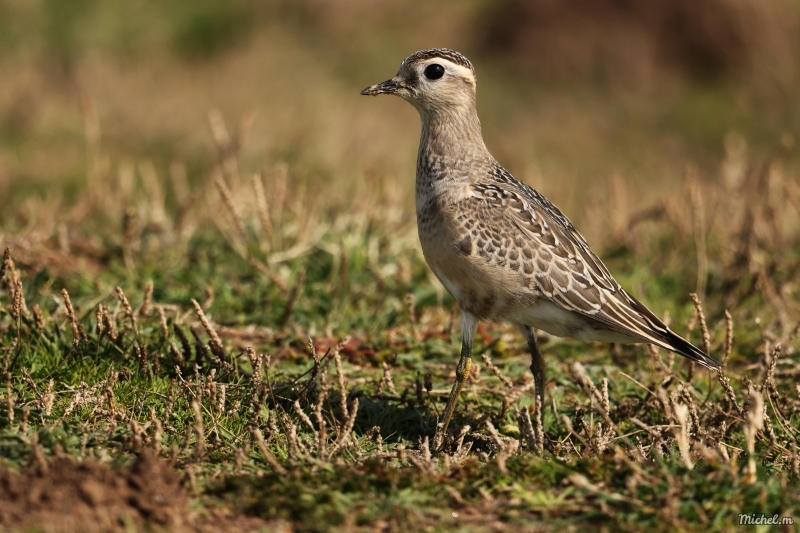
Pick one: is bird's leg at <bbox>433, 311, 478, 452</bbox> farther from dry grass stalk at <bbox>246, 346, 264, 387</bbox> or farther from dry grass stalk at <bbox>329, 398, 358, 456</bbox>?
dry grass stalk at <bbox>246, 346, 264, 387</bbox>

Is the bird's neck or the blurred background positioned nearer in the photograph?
the bird's neck

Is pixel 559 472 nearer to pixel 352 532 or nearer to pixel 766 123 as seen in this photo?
pixel 352 532

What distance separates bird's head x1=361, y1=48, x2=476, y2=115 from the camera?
595 centimetres

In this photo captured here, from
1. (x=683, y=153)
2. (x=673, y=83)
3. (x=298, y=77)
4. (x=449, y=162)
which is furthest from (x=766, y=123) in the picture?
(x=449, y=162)

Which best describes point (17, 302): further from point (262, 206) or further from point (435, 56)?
point (435, 56)

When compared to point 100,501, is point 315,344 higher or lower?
lower

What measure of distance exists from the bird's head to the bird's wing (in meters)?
0.63

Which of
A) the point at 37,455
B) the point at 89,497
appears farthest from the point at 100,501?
the point at 37,455

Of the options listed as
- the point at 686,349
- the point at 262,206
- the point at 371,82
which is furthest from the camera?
the point at 371,82

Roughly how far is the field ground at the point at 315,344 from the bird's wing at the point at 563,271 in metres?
0.22

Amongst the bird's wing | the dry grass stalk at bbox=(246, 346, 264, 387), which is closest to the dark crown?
the bird's wing

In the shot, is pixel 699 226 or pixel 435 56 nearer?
pixel 435 56

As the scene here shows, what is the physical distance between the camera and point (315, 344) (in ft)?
20.4

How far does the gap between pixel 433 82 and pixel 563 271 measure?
139 cm
